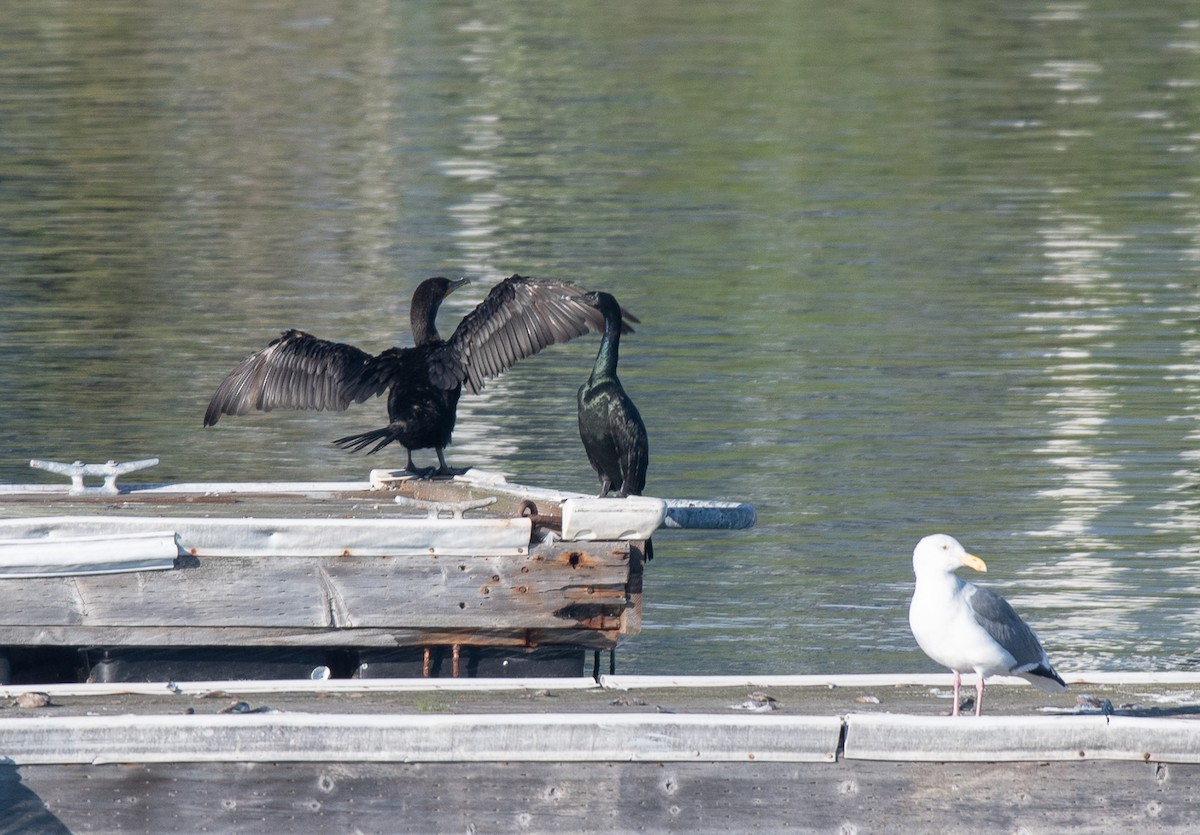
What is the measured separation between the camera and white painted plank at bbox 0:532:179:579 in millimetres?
5598

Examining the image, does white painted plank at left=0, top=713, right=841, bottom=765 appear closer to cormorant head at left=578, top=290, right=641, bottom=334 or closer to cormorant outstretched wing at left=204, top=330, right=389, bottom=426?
cormorant head at left=578, top=290, right=641, bottom=334

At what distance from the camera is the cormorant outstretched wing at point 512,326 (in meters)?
7.19

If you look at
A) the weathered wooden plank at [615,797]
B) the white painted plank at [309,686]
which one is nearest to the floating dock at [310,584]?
the white painted plank at [309,686]

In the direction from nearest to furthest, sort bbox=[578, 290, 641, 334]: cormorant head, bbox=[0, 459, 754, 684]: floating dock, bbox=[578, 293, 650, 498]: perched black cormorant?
bbox=[0, 459, 754, 684]: floating dock < bbox=[578, 293, 650, 498]: perched black cormorant < bbox=[578, 290, 641, 334]: cormorant head

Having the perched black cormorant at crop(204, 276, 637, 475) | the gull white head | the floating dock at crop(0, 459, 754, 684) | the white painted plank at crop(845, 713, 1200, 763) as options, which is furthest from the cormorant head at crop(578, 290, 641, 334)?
the white painted plank at crop(845, 713, 1200, 763)

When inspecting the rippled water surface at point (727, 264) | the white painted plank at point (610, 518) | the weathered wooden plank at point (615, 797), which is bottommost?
the rippled water surface at point (727, 264)

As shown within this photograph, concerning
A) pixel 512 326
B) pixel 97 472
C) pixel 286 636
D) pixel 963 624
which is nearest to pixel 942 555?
pixel 963 624

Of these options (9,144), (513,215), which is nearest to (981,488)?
(513,215)

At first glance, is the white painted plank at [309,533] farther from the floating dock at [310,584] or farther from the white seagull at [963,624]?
the white seagull at [963,624]

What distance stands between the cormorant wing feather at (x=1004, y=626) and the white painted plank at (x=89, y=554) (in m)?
2.28

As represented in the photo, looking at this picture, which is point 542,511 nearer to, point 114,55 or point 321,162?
point 321,162

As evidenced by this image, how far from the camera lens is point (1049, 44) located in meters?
29.2

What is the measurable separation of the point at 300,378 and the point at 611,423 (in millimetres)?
1268

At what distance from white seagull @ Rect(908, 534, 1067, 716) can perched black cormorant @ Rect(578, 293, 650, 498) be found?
1577 mm
